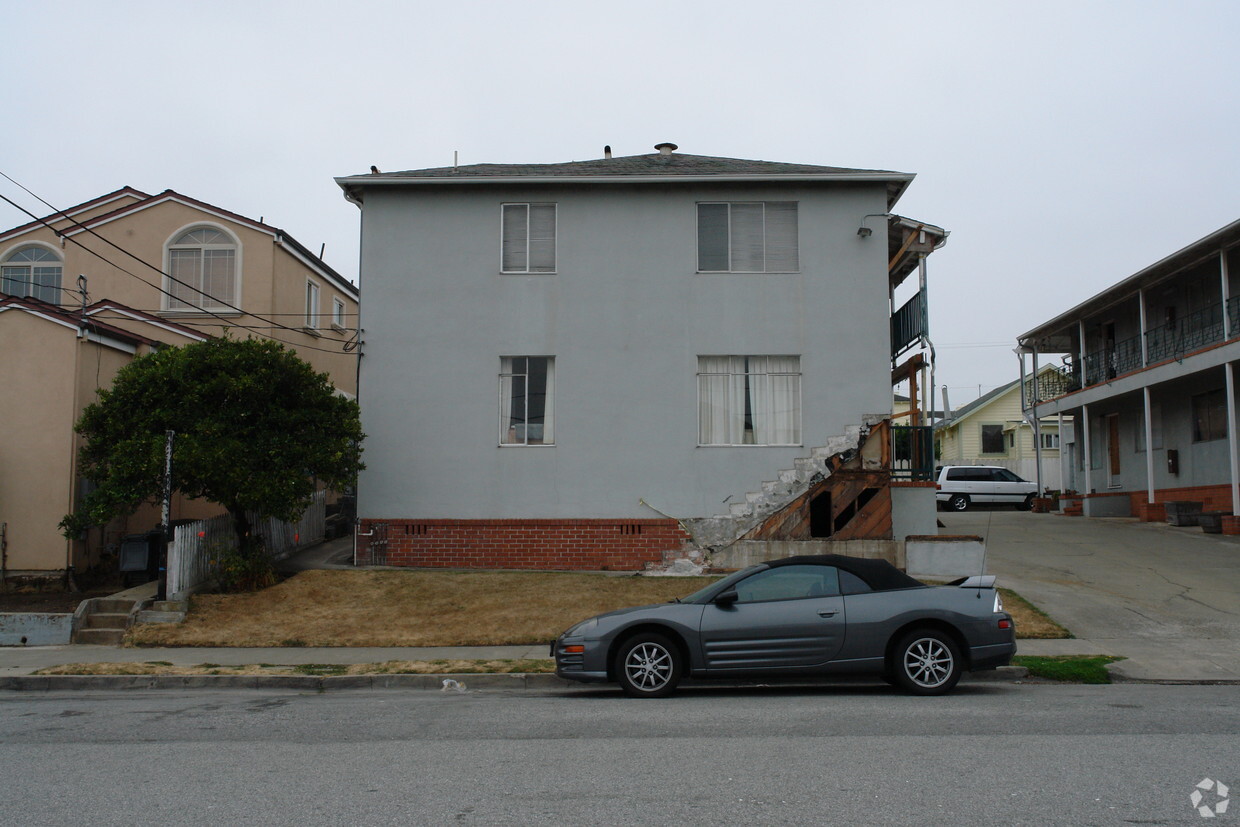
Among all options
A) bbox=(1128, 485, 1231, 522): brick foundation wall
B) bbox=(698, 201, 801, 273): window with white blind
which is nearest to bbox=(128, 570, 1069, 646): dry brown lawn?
bbox=(698, 201, 801, 273): window with white blind

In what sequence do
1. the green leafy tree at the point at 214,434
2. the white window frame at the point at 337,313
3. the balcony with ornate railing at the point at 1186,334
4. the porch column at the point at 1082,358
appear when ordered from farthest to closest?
the porch column at the point at 1082,358, the white window frame at the point at 337,313, the balcony with ornate railing at the point at 1186,334, the green leafy tree at the point at 214,434

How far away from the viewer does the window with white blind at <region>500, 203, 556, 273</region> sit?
18031 mm

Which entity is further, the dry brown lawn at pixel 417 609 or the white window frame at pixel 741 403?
the white window frame at pixel 741 403

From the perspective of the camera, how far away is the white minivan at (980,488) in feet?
111

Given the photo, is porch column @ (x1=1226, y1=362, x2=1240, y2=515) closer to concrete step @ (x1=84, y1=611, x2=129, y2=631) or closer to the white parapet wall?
the white parapet wall

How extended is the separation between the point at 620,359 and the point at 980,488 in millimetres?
20474

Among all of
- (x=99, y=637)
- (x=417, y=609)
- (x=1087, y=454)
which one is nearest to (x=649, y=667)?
(x=417, y=609)

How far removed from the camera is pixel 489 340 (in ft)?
58.5

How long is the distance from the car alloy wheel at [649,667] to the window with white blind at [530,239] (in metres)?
9.61

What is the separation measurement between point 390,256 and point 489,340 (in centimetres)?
229

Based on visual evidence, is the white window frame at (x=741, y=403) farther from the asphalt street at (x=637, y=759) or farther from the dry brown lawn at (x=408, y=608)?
the asphalt street at (x=637, y=759)

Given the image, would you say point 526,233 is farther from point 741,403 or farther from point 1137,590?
point 1137,590

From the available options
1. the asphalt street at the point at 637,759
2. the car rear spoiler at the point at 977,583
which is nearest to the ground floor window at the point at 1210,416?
the asphalt street at the point at 637,759

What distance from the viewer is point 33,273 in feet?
80.5
